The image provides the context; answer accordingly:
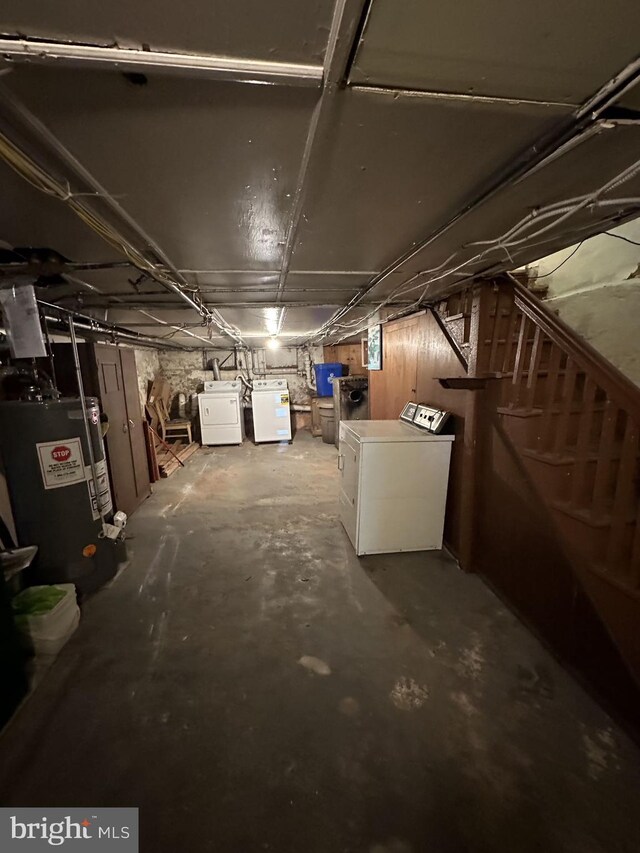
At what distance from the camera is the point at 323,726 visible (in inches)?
54.7

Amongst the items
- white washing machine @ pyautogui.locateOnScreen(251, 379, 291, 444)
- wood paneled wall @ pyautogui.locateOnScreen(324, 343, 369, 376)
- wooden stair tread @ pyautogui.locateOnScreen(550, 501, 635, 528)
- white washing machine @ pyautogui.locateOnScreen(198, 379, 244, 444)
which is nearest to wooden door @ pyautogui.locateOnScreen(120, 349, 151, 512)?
white washing machine @ pyautogui.locateOnScreen(198, 379, 244, 444)

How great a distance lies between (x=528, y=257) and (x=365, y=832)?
2591 millimetres

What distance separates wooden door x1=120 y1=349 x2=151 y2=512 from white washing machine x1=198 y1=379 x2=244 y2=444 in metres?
2.29

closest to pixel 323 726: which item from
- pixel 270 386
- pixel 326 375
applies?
pixel 270 386

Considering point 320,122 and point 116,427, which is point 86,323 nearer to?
point 116,427

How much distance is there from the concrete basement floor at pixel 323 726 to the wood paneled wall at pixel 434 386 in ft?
1.46

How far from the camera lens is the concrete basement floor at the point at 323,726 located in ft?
3.60

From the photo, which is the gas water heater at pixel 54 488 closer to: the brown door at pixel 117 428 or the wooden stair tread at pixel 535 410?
the brown door at pixel 117 428

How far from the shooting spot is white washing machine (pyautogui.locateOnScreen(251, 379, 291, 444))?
6.43 m

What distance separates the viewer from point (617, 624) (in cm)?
137

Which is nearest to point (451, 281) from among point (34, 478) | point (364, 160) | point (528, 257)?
point (528, 257)

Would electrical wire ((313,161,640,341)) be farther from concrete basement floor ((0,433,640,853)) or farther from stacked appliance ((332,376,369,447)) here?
stacked appliance ((332,376,369,447))

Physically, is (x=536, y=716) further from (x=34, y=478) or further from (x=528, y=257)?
(x=34, y=478)

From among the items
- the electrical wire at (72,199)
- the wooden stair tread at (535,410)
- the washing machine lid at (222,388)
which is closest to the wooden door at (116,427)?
the electrical wire at (72,199)
